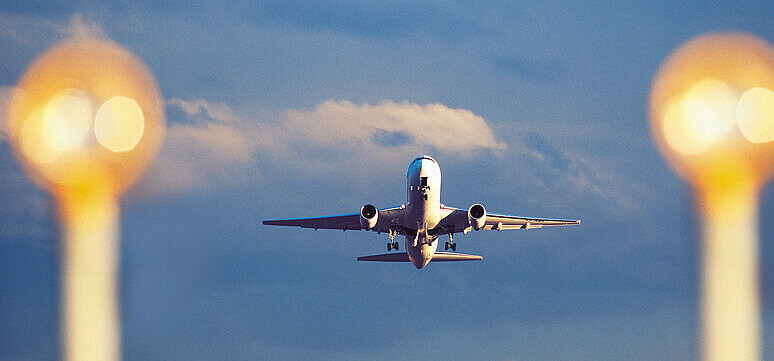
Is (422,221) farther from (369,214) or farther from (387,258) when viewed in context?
(387,258)

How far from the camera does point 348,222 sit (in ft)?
304

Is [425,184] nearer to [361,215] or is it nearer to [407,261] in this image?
[361,215]

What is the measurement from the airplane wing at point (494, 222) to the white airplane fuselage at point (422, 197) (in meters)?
1.27

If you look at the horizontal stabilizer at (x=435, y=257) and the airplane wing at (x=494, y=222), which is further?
the horizontal stabilizer at (x=435, y=257)

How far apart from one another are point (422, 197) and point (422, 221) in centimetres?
314

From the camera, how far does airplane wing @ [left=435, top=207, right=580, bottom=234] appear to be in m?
88.8

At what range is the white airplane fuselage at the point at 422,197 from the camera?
82488 millimetres

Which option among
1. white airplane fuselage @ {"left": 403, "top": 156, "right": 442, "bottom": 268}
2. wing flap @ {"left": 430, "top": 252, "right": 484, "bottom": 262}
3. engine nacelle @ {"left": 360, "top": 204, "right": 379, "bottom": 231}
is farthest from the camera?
wing flap @ {"left": 430, "top": 252, "right": 484, "bottom": 262}

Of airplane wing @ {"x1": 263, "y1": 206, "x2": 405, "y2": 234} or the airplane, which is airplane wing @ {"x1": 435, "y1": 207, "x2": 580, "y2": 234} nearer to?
the airplane

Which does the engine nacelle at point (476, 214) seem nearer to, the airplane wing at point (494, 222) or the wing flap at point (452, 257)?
the airplane wing at point (494, 222)

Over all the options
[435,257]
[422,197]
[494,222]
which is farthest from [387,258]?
[422,197]

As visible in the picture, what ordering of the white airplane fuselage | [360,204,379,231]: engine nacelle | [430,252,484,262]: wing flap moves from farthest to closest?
1. [430,252,484,262]: wing flap
2. [360,204,379,231]: engine nacelle
3. the white airplane fuselage

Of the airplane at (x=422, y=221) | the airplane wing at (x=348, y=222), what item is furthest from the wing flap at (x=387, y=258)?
the airplane wing at (x=348, y=222)

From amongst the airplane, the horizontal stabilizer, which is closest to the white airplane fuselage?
the airplane
